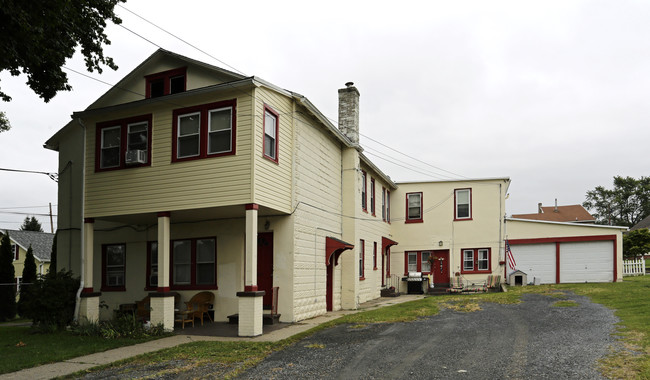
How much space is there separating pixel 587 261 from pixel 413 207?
9.12 m

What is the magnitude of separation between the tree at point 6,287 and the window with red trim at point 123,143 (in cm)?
1250

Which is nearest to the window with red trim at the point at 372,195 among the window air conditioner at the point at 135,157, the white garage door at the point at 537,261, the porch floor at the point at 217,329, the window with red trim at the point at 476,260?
the window with red trim at the point at 476,260

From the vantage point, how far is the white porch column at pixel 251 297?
42.5 feet

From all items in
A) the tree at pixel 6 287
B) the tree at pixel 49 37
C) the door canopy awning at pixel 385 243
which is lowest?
the tree at pixel 6 287

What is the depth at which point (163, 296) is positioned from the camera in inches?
552

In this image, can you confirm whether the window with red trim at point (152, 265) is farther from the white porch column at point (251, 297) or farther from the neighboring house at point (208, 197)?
the white porch column at point (251, 297)

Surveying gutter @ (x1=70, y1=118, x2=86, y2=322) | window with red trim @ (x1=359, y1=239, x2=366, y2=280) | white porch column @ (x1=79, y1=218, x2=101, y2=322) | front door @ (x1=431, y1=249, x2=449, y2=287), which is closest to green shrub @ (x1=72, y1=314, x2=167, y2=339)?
white porch column @ (x1=79, y1=218, x2=101, y2=322)

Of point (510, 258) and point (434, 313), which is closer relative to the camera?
point (434, 313)

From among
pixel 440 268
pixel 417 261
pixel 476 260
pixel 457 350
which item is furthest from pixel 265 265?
pixel 476 260

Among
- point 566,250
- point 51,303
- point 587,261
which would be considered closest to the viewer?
point 51,303

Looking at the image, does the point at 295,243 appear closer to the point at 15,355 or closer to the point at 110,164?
the point at 110,164

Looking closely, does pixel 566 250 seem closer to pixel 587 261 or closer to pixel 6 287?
pixel 587 261

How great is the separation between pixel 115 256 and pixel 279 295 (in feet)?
20.9

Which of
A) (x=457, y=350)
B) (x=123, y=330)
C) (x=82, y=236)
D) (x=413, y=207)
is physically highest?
(x=413, y=207)
